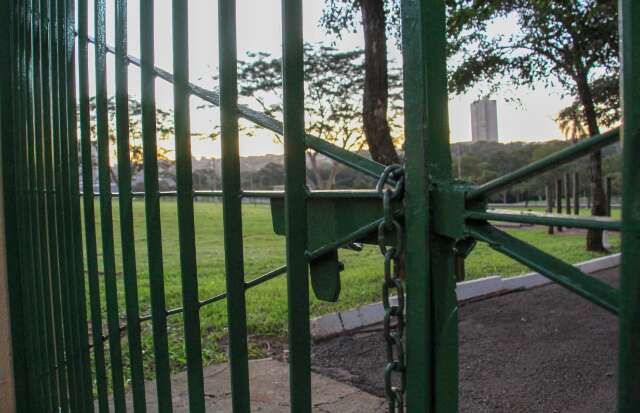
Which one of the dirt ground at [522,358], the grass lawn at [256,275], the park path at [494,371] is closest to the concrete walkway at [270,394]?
the park path at [494,371]

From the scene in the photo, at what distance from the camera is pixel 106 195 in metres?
1.99

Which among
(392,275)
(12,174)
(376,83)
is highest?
(376,83)

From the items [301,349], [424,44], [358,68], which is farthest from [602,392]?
[358,68]

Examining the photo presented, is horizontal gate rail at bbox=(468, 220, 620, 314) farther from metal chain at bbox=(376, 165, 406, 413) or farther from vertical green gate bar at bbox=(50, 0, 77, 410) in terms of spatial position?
vertical green gate bar at bbox=(50, 0, 77, 410)

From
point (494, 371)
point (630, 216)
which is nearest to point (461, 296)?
point (494, 371)

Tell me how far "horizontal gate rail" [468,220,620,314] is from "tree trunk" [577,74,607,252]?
10.4 m

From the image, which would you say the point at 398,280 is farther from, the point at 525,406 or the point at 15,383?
the point at 525,406

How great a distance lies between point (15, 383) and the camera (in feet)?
8.63

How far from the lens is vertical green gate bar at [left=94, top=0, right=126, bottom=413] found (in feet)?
6.50

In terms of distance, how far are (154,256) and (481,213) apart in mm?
1080

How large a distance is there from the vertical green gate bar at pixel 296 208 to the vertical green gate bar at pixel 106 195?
984mm

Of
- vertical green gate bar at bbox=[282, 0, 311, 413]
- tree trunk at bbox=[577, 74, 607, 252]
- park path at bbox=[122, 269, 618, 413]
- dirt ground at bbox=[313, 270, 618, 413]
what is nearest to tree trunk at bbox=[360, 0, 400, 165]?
dirt ground at bbox=[313, 270, 618, 413]

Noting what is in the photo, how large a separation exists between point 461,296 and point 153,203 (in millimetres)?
5600

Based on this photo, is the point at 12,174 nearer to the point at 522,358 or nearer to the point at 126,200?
the point at 126,200
